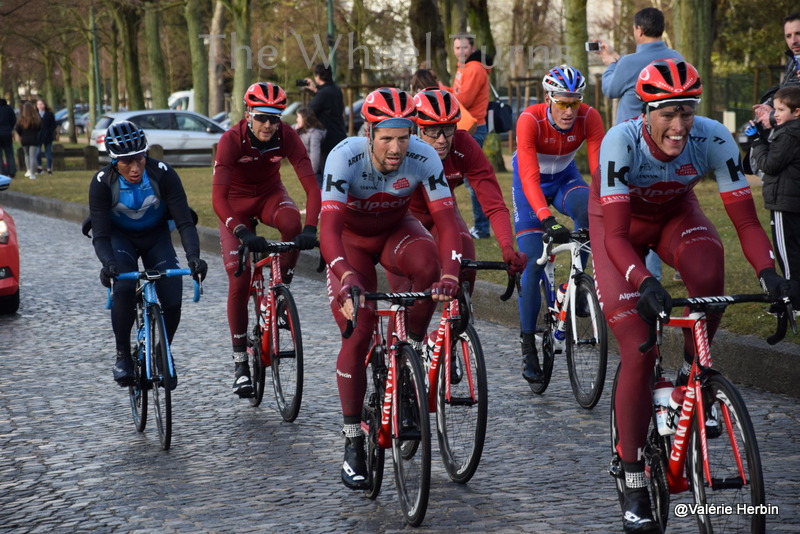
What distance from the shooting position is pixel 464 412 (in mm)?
5566

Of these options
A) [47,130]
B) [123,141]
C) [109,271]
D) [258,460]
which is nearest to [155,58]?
[47,130]

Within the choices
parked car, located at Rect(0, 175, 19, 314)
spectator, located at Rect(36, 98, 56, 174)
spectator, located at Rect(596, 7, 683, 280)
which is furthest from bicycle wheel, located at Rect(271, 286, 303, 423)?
spectator, located at Rect(36, 98, 56, 174)

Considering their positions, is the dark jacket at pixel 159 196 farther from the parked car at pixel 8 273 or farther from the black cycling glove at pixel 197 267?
the parked car at pixel 8 273

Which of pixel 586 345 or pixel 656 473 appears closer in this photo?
pixel 656 473

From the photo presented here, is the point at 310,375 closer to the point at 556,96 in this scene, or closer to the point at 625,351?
the point at 556,96

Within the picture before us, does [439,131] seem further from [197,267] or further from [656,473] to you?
[656,473]

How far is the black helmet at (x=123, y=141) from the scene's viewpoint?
264 inches

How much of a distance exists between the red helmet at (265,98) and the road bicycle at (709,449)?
3657 mm

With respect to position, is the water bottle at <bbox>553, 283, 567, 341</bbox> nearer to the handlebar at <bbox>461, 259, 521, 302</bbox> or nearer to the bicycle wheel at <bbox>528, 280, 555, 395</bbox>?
the bicycle wheel at <bbox>528, 280, 555, 395</bbox>

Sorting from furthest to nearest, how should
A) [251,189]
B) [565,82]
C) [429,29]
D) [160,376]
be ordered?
[429,29] < [251,189] < [565,82] < [160,376]

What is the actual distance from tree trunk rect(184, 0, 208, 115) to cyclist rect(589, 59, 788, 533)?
3336cm

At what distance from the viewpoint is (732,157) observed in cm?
487

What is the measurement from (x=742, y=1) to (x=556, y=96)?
36722 millimetres

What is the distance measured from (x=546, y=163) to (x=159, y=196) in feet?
7.86
